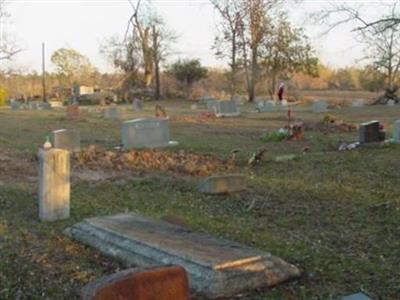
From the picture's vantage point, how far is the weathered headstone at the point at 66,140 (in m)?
14.6

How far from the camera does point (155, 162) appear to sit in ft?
41.2

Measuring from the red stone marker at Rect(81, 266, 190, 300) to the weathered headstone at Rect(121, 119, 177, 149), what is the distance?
459 inches

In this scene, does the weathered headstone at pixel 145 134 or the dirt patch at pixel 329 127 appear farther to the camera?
the dirt patch at pixel 329 127

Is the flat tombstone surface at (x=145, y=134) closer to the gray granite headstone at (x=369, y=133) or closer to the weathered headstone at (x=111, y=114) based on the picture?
the gray granite headstone at (x=369, y=133)

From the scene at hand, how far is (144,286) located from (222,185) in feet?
18.0

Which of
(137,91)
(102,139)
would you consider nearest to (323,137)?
(102,139)

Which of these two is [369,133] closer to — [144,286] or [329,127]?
[329,127]

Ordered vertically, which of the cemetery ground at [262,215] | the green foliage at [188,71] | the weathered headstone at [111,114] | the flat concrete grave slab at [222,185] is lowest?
the cemetery ground at [262,215]

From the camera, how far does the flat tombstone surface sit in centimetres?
1545

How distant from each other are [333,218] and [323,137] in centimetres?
1116

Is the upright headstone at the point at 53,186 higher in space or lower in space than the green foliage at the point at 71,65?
lower

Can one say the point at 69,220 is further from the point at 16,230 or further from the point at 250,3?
the point at 250,3

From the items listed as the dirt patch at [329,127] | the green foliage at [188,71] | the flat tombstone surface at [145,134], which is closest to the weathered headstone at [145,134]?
the flat tombstone surface at [145,134]

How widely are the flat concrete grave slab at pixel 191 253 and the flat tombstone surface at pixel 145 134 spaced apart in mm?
9058
